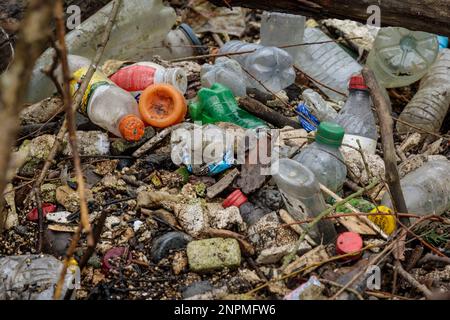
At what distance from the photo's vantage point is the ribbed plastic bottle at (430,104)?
2945 mm

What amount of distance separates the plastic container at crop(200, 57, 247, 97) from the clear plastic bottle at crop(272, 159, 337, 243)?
0.81 metres

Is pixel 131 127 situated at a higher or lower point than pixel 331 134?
lower

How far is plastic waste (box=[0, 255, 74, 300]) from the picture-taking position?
1806 mm

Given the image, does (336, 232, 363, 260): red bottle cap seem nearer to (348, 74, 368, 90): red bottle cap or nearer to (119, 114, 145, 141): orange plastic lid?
(348, 74, 368, 90): red bottle cap

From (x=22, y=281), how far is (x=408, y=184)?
1.53 metres

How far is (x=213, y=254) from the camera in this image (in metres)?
2.00

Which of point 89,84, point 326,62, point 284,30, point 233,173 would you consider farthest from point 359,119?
point 89,84

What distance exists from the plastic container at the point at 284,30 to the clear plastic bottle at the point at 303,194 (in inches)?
52.5

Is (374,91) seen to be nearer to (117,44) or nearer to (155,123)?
(155,123)

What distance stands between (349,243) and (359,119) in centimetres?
82

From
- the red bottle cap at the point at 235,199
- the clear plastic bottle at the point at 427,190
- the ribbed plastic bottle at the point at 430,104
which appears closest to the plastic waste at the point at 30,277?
the red bottle cap at the point at 235,199

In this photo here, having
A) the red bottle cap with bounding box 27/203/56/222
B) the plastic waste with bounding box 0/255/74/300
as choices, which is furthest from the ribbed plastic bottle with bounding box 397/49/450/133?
the plastic waste with bounding box 0/255/74/300

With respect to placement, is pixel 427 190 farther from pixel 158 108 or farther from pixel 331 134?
pixel 158 108
